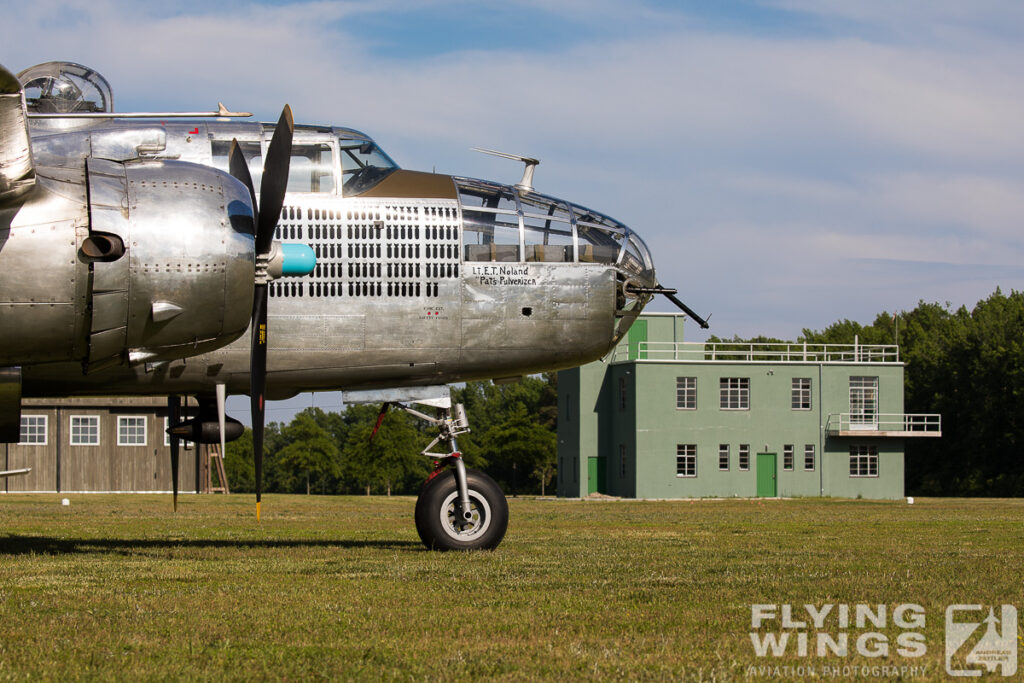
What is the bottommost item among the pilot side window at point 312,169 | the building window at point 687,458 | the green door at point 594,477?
the green door at point 594,477

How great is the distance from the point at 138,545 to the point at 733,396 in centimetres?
5751

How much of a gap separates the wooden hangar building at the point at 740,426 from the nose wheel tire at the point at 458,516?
A: 55039mm

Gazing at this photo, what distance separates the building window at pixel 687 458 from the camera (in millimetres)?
70688

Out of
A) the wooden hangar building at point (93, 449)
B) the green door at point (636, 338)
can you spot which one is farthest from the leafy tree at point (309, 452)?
the wooden hangar building at point (93, 449)

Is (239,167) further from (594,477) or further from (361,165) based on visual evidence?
(594,477)

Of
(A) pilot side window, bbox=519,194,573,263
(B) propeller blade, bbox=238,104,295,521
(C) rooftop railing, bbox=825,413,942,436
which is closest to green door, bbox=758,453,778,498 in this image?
(C) rooftop railing, bbox=825,413,942,436

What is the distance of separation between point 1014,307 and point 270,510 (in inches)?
3380

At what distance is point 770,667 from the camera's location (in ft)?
24.7

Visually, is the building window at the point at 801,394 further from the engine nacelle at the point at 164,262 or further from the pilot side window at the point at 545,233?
the engine nacelle at the point at 164,262

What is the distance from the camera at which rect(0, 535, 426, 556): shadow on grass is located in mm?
15922

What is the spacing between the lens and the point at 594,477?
75750 mm

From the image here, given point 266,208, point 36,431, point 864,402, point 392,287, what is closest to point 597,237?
point 392,287

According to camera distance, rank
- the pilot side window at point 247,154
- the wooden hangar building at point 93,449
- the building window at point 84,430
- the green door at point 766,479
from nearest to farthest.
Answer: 1. the pilot side window at point 247,154
2. the wooden hangar building at point 93,449
3. the building window at point 84,430
4. the green door at point 766,479

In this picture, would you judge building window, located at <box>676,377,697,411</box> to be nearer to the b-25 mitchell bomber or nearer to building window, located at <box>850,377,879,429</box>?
building window, located at <box>850,377,879,429</box>
